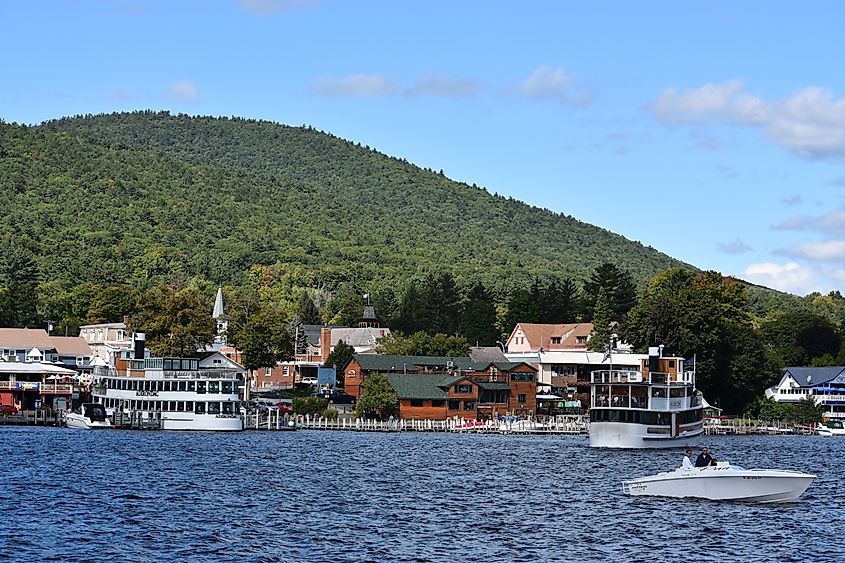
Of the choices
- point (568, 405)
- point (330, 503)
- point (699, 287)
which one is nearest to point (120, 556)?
point (330, 503)

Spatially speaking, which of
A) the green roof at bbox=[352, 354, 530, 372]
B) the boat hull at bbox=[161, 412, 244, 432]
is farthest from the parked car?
the boat hull at bbox=[161, 412, 244, 432]

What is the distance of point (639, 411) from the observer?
112375 millimetres

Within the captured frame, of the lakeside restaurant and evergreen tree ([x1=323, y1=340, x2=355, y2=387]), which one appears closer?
the lakeside restaurant

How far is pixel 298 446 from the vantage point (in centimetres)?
10894

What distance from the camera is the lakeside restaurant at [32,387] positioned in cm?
14262

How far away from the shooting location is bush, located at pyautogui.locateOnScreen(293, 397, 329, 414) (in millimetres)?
146375

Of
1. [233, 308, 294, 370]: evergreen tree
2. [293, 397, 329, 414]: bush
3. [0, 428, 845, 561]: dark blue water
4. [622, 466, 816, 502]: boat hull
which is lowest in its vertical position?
[0, 428, 845, 561]: dark blue water

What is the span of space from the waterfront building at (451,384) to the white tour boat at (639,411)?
34599mm

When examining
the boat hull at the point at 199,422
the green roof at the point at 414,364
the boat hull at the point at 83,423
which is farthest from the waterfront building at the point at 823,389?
the boat hull at the point at 83,423

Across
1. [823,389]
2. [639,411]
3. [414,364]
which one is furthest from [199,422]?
[823,389]

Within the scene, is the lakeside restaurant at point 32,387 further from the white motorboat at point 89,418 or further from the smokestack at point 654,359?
the smokestack at point 654,359

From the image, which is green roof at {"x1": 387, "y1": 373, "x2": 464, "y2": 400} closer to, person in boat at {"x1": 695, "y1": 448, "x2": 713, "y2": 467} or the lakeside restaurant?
the lakeside restaurant

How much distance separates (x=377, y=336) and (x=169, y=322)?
5366 centimetres

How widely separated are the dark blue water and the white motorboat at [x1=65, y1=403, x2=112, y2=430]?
82.6 ft
